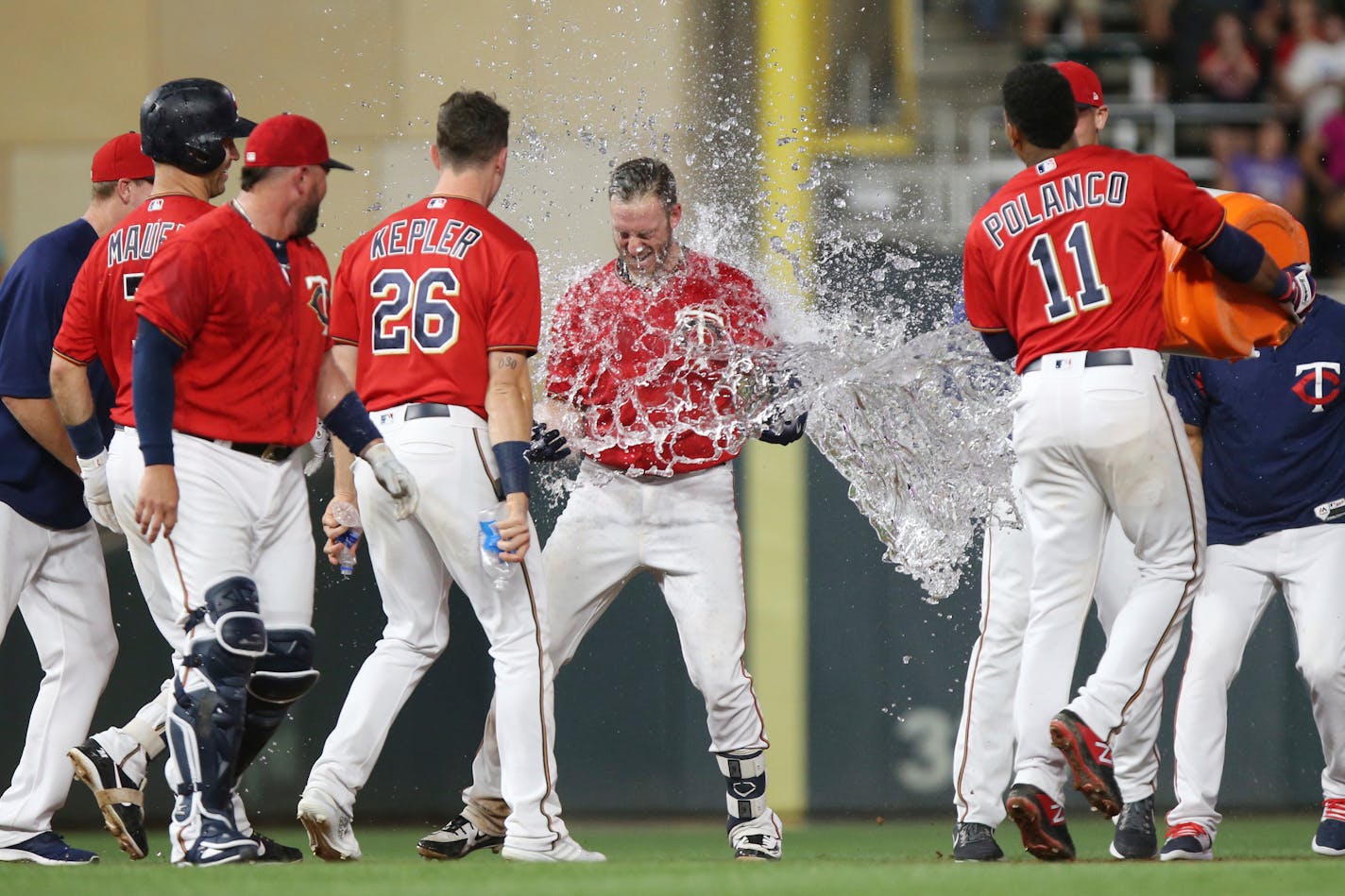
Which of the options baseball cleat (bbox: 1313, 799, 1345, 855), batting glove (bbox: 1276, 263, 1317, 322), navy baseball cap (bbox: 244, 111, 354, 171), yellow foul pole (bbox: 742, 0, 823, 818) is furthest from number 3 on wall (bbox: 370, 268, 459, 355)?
baseball cleat (bbox: 1313, 799, 1345, 855)

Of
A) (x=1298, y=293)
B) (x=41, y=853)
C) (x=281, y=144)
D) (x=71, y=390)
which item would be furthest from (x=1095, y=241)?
(x=41, y=853)

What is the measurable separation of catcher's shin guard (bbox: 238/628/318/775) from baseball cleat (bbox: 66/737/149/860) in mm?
564

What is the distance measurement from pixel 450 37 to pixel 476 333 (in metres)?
4.70

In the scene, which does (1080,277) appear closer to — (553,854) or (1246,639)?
(1246,639)

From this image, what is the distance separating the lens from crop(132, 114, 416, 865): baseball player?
4.73m

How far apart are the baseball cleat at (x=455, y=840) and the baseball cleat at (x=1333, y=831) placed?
2802 mm

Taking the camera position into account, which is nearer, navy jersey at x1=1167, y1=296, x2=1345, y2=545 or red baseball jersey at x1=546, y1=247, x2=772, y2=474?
red baseball jersey at x1=546, y1=247, x2=772, y2=474

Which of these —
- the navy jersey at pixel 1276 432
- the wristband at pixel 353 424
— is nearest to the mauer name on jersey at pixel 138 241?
the wristband at pixel 353 424

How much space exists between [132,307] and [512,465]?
129 centimetres

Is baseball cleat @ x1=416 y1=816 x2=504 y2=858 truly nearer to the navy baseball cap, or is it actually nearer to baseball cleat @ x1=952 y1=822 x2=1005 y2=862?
baseball cleat @ x1=952 y1=822 x2=1005 y2=862

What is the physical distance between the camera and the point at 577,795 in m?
8.08

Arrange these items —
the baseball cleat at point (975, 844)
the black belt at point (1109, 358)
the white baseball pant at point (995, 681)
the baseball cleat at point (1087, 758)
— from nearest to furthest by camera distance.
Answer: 1. the baseball cleat at point (1087, 758)
2. the black belt at point (1109, 358)
3. the baseball cleat at point (975, 844)
4. the white baseball pant at point (995, 681)

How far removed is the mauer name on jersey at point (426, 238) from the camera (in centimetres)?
527

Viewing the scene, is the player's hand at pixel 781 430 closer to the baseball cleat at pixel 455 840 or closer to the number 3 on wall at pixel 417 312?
the number 3 on wall at pixel 417 312
